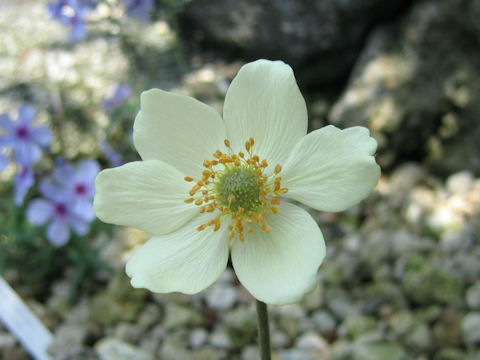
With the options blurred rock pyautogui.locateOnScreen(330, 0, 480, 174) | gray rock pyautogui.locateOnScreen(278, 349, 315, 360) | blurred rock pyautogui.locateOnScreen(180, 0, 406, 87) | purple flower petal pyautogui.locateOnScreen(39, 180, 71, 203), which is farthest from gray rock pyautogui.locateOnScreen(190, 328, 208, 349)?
blurred rock pyautogui.locateOnScreen(180, 0, 406, 87)

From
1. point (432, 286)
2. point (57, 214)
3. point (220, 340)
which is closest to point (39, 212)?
point (57, 214)

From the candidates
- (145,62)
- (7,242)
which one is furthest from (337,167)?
(145,62)

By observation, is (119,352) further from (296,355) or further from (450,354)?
(450,354)

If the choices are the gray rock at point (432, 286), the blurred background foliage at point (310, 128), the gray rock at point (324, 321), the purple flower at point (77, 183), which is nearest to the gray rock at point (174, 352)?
the blurred background foliage at point (310, 128)

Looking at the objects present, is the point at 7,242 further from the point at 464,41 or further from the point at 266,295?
the point at 464,41

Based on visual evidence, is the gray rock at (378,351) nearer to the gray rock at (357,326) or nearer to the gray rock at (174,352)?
the gray rock at (357,326)

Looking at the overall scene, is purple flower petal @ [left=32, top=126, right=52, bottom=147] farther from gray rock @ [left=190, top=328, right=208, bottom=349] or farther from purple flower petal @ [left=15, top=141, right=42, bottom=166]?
gray rock @ [left=190, top=328, right=208, bottom=349]
